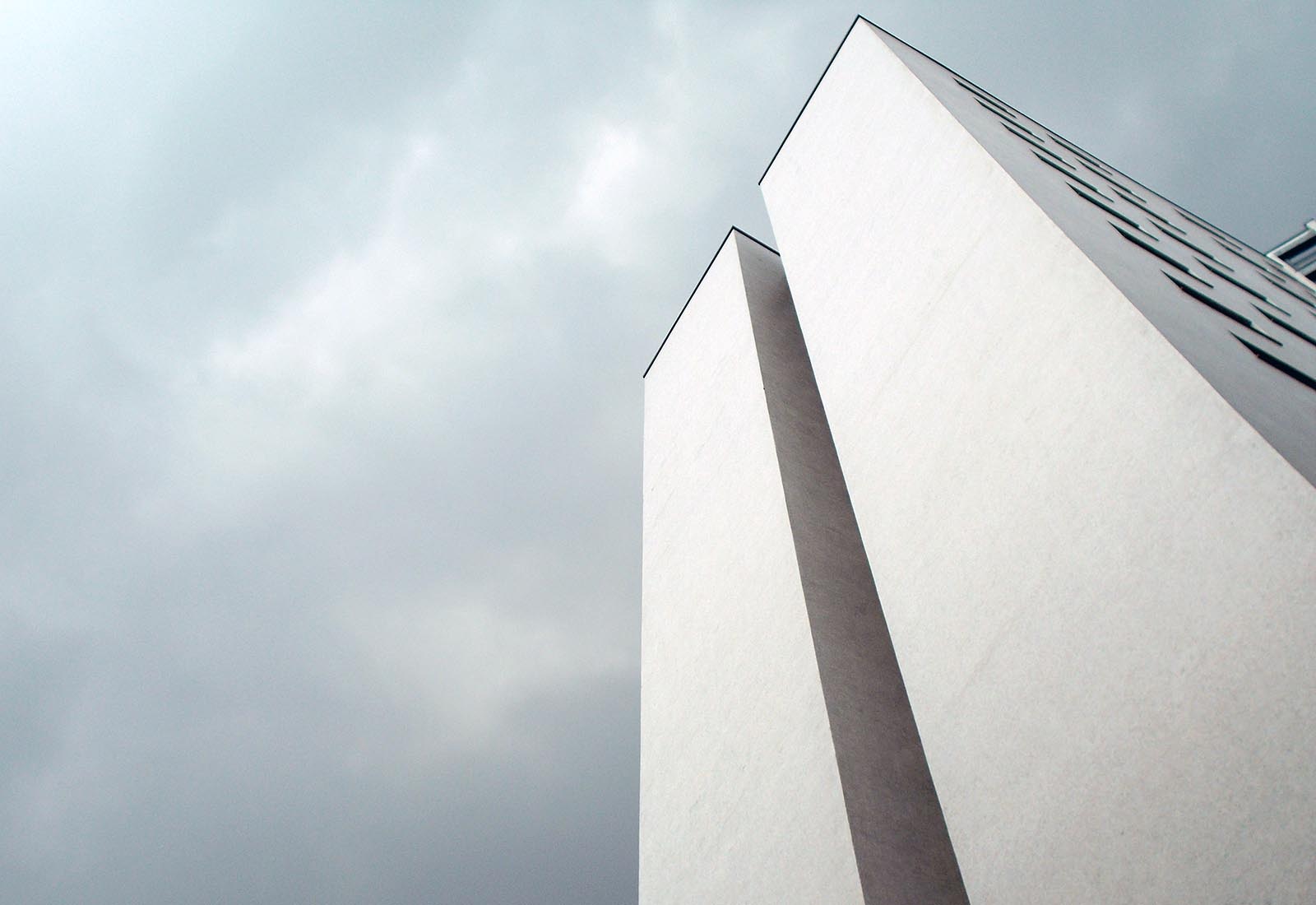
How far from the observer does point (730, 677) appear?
40.5 ft

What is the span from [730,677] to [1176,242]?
1115 cm

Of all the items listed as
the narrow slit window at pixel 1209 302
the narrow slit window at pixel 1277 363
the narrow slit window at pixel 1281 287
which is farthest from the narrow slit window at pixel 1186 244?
the narrow slit window at pixel 1277 363

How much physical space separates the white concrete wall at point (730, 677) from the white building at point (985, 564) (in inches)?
2.4

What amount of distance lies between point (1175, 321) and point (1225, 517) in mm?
2587

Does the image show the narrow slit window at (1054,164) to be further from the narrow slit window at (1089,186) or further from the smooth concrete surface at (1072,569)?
the smooth concrete surface at (1072,569)

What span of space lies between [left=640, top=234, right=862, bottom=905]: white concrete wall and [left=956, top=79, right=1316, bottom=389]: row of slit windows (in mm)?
6156

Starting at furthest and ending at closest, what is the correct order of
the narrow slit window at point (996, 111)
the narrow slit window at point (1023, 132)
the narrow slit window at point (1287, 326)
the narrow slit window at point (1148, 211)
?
the narrow slit window at point (996, 111)
the narrow slit window at point (1148, 211)
the narrow slit window at point (1023, 132)
the narrow slit window at point (1287, 326)

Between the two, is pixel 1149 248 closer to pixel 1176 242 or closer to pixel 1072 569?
pixel 1176 242

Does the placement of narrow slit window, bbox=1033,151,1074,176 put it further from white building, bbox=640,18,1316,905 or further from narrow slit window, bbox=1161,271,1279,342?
narrow slit window, bbox=1161,271,1279,342

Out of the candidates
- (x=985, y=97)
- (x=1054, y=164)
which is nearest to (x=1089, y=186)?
(x=1054, y=164)

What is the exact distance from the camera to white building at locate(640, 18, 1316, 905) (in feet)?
20.1

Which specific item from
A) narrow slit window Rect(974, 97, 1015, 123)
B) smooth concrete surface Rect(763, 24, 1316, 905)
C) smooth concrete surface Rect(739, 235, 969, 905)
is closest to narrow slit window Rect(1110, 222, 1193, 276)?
smooth concrete surface Rect(763, 24, 1316, 905)

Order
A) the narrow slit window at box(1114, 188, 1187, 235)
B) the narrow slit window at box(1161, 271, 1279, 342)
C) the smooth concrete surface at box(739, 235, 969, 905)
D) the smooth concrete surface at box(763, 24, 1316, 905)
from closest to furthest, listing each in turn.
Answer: the smooth concrete surface at box(763, 24, 1316, 905) → the smooth concrete surface at box(739, 235, 969, 905) → the narrow slit window at box(1161, 271, 1279, 342) → the narrow slit window at box(1114, 188, 1187, 235)

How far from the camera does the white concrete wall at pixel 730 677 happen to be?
9.69 metres
